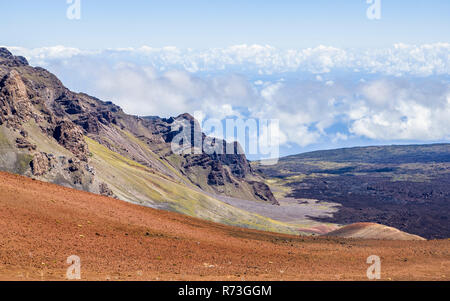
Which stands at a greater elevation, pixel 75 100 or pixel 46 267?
pixel 75 100

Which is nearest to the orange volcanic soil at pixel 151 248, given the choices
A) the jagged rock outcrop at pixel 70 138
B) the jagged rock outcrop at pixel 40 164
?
the jagged rock outcrop at pixel 40 164

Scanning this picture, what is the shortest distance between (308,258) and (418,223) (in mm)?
150837

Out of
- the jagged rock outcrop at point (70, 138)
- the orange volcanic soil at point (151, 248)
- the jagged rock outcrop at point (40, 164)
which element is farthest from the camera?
the jagged rock outcrop at point (70, 138)

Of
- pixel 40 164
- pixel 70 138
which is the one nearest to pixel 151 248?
pixel 40 164

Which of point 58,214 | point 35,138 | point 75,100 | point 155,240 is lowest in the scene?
point 155,240

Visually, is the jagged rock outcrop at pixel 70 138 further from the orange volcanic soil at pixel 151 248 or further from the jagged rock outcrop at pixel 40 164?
the orange volcanic soil at pixel 151 248

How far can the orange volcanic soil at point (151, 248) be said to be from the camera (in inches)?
1064

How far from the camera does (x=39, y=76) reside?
7367 inches

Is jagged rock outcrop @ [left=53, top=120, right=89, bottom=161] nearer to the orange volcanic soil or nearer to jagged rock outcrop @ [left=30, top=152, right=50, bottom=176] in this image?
jagged rock outcrop @ [left=30, top=152, right=50, bottom=176]

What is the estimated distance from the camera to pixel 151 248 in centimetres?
3297

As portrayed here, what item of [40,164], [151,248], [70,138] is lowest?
[151,248]

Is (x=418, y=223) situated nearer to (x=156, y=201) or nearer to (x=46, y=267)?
(x=156, y=201)

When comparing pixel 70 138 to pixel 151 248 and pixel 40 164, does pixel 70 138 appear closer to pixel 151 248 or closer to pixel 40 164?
pixel 40 164
